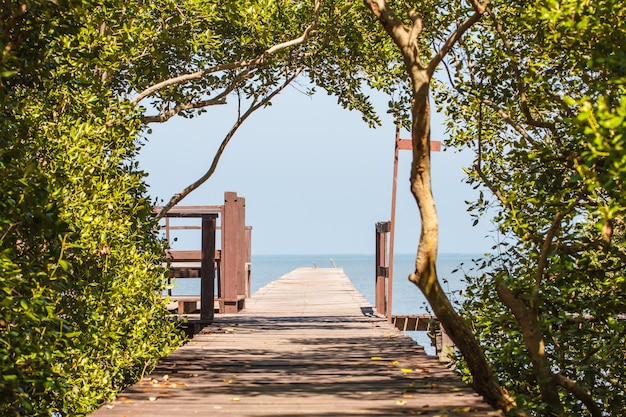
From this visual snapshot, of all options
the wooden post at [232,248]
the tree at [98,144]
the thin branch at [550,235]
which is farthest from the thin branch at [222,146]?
the thin branch at [550,235]

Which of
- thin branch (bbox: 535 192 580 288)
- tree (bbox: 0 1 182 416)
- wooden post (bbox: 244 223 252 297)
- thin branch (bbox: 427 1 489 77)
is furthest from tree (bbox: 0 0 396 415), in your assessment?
wooden post (bbox: 244 223 252 297)

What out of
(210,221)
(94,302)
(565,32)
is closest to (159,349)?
(94,302)

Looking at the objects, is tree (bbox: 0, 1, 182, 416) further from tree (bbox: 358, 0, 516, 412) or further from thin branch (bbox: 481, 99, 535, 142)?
thin branch (bbox: 481, 99, 535, 142)

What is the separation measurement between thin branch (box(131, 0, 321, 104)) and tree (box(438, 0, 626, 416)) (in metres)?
3.35

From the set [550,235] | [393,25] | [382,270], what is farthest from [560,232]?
[382,270]

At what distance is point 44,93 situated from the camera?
931cm

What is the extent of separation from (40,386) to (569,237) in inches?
172

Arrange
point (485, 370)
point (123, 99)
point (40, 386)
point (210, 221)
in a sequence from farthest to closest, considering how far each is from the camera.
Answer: point (210, 221), point (123, 99), point (485, 370), point (40, 386)

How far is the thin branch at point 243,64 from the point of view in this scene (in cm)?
1234

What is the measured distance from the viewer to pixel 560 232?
814cm

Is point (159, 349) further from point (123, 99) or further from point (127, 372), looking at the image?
point (123, 99)

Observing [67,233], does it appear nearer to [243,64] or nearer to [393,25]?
[393,25]

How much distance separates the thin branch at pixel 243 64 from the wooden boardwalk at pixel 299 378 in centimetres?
336

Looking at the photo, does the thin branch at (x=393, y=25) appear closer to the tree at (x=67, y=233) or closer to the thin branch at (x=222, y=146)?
the tree at (x=67, y=233)
